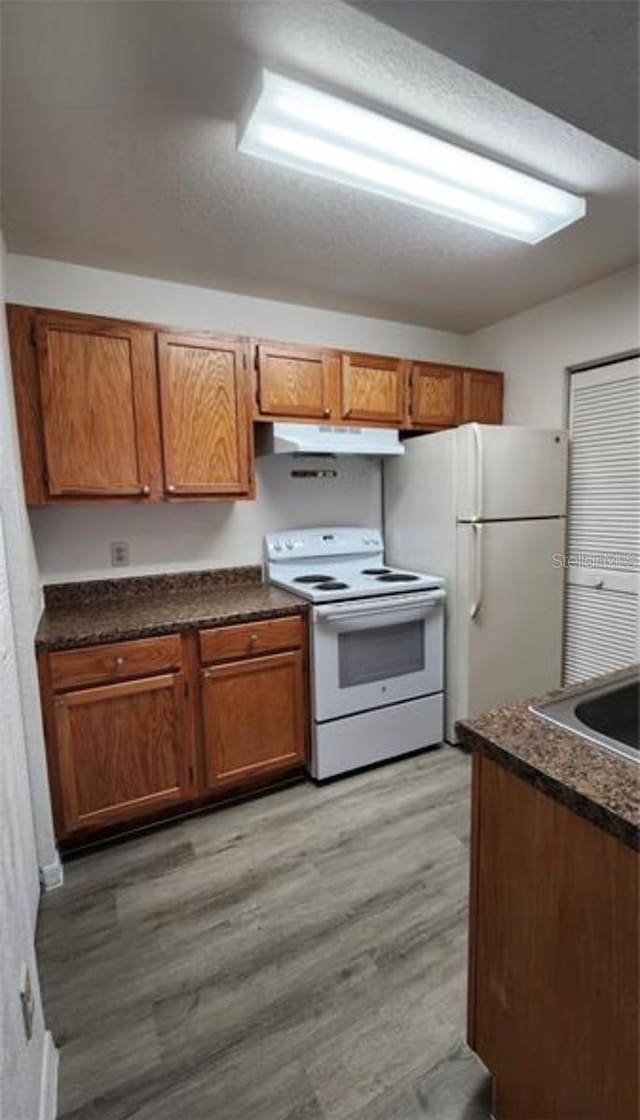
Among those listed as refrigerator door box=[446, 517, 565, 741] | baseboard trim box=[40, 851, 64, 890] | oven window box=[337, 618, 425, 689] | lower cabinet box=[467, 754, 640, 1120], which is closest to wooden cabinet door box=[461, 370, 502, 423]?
refrigerator door box=[446, 517, 565, 741]

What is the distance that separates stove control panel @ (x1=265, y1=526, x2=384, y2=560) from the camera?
2.79 m

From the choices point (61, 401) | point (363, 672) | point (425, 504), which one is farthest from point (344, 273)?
point (363, 672)

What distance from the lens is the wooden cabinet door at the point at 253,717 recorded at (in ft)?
7.01

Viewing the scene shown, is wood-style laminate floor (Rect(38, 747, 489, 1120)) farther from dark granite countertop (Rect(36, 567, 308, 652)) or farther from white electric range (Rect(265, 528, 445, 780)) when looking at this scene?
dark granite countertop (Rect(36, 567, 308, 652))

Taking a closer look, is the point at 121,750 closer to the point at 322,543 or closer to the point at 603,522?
the point at 322,543

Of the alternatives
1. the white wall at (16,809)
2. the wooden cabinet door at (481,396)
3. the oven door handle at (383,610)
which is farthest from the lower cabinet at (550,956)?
the wooden cabinet door at (481,396)

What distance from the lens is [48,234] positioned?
200cm

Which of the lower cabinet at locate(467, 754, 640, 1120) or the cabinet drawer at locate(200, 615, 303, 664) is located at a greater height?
the cabinet drawer at locate(200, 615, 303, 664)

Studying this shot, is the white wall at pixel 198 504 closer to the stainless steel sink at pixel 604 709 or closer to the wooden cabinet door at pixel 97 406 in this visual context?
the wooden cabinet door at pixel 97 406

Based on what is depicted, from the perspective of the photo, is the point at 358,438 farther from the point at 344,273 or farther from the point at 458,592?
the point at 458,592

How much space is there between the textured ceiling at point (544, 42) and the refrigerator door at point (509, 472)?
5.00ft

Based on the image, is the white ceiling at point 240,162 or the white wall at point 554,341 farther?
the white wall at point 554,341

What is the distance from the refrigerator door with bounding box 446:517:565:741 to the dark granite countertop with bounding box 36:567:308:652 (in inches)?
34.7

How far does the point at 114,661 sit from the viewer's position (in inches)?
75.0
